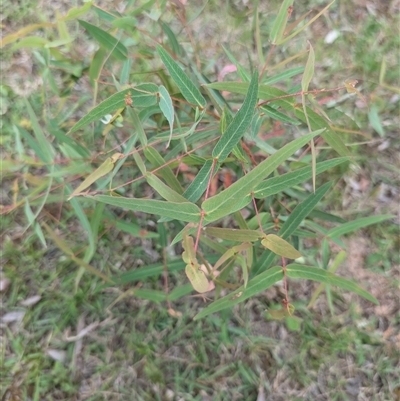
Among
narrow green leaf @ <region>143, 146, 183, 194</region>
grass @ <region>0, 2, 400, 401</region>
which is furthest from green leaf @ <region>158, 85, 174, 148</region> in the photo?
grass @ <region>0, 2, 400, 401</region>

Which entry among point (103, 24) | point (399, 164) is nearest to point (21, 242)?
point (103, 24)

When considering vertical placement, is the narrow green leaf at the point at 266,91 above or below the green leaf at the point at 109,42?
below

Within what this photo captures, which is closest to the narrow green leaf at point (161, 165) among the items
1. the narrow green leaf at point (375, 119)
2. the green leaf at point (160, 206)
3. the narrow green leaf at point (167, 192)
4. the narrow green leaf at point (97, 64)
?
the narrow green leaf at point (167, 192)

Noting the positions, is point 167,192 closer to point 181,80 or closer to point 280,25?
point 181,80

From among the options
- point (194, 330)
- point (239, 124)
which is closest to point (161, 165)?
point (239, 124)

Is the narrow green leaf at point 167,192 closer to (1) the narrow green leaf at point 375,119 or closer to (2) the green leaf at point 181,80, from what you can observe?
(2) the green leaf at point 181,80
